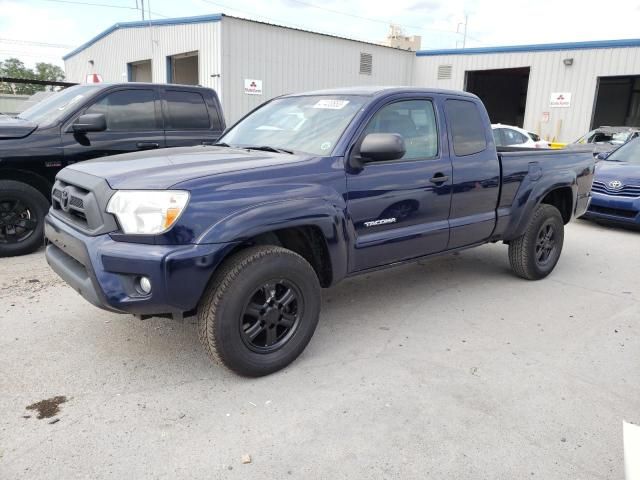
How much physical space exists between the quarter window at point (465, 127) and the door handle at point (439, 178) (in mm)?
302

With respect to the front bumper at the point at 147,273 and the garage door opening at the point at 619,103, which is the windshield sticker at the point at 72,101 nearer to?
the front bumper at the point at 147,273

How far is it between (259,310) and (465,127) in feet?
8.27

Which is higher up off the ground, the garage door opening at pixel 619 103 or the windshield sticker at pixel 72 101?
the garage door opening at pixel 619 103

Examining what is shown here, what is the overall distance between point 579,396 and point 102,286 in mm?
2874

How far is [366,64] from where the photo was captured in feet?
70.0

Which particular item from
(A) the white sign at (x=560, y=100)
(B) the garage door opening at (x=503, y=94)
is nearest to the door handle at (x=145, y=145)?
(A) the white sign at (x=560, y=100)

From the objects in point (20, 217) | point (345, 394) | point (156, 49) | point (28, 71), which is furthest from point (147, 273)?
point (28, 71)

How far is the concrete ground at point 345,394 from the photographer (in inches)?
98.9

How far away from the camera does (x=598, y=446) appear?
106 inches

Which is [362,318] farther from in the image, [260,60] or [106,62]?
[106,62]

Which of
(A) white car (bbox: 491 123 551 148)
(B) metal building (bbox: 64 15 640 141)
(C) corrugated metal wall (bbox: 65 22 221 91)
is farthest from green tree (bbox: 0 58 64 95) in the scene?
(A) white car (bbox: 491 123 551 148)

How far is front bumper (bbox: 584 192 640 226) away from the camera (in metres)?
8.02

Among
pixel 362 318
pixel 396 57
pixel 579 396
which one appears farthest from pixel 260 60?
pixel 579 396

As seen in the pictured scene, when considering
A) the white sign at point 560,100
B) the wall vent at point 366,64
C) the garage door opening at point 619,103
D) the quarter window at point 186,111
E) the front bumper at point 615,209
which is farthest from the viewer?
the garage door opening at point 619,103
